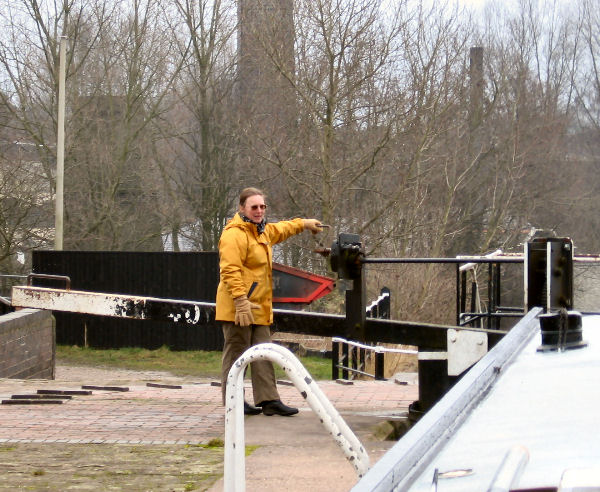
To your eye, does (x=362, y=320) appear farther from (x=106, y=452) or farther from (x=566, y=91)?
(x=566, y=91)

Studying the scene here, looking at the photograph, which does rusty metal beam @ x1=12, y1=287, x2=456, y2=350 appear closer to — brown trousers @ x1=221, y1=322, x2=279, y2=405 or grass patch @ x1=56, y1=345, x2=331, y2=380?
brown trousers @ x1=221, y1=322, x2=279, y2=405

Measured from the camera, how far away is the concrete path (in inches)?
199

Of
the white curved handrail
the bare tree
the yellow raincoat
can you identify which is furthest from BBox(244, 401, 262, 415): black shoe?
the bare tree

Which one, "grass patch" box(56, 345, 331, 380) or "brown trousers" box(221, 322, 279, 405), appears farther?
"grass patch" box(56, 345, 331, 380)

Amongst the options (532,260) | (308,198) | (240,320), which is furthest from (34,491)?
(308,198)

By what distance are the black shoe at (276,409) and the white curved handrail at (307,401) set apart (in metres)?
2.86

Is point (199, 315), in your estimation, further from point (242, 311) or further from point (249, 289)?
point (242, 311)

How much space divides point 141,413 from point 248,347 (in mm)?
1222

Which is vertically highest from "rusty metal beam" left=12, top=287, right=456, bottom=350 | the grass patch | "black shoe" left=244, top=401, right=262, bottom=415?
"rusty metal beam" left=12, top=287, right=456, bottom=350

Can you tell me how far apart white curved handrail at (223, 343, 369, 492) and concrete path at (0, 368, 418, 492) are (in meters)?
1.00

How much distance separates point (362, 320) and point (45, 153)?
2547 cm

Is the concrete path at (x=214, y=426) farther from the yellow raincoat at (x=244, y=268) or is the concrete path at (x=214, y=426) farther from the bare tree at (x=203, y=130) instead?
the bare tree at (x=203, y=130)

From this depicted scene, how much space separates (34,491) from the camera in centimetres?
476

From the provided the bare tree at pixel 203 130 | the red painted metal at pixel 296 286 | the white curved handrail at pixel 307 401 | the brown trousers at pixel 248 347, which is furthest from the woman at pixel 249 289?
the bare tree at pixel 203 130
